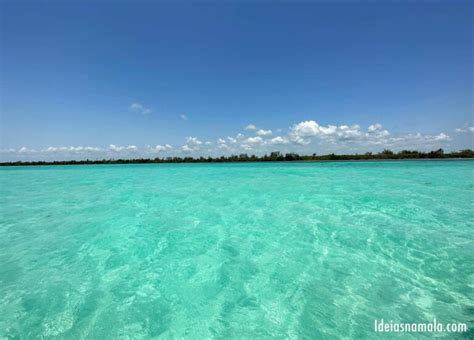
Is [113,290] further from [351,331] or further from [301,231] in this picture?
[301,231]

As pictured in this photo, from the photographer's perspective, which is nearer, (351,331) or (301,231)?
Result: (351,331)

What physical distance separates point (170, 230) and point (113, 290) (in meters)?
2.76

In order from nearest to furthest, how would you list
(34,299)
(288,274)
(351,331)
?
(351,331)
(34,299)
(288,274)

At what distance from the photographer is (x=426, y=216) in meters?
6.73

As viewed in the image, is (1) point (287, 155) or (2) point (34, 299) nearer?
(2) point (34, 299)

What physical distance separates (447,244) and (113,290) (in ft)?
22.8

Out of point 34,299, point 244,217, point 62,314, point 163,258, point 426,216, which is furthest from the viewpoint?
point 244,217

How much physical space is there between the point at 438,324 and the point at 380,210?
18.6 ft

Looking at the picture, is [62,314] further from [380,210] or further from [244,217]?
[380,210]

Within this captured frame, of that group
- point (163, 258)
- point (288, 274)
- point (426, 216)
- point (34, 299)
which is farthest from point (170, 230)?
point (426, 216)

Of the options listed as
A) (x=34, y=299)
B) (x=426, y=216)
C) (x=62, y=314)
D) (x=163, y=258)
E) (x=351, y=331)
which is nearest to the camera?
(x=351, y=331)

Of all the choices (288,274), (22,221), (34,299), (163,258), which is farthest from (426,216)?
(22,221)

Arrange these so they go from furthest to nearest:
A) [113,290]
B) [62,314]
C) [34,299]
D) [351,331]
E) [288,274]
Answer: [288,274] → [113,290] → [34,299] → [62,314] → [351,331]

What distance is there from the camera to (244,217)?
7.27 meters
